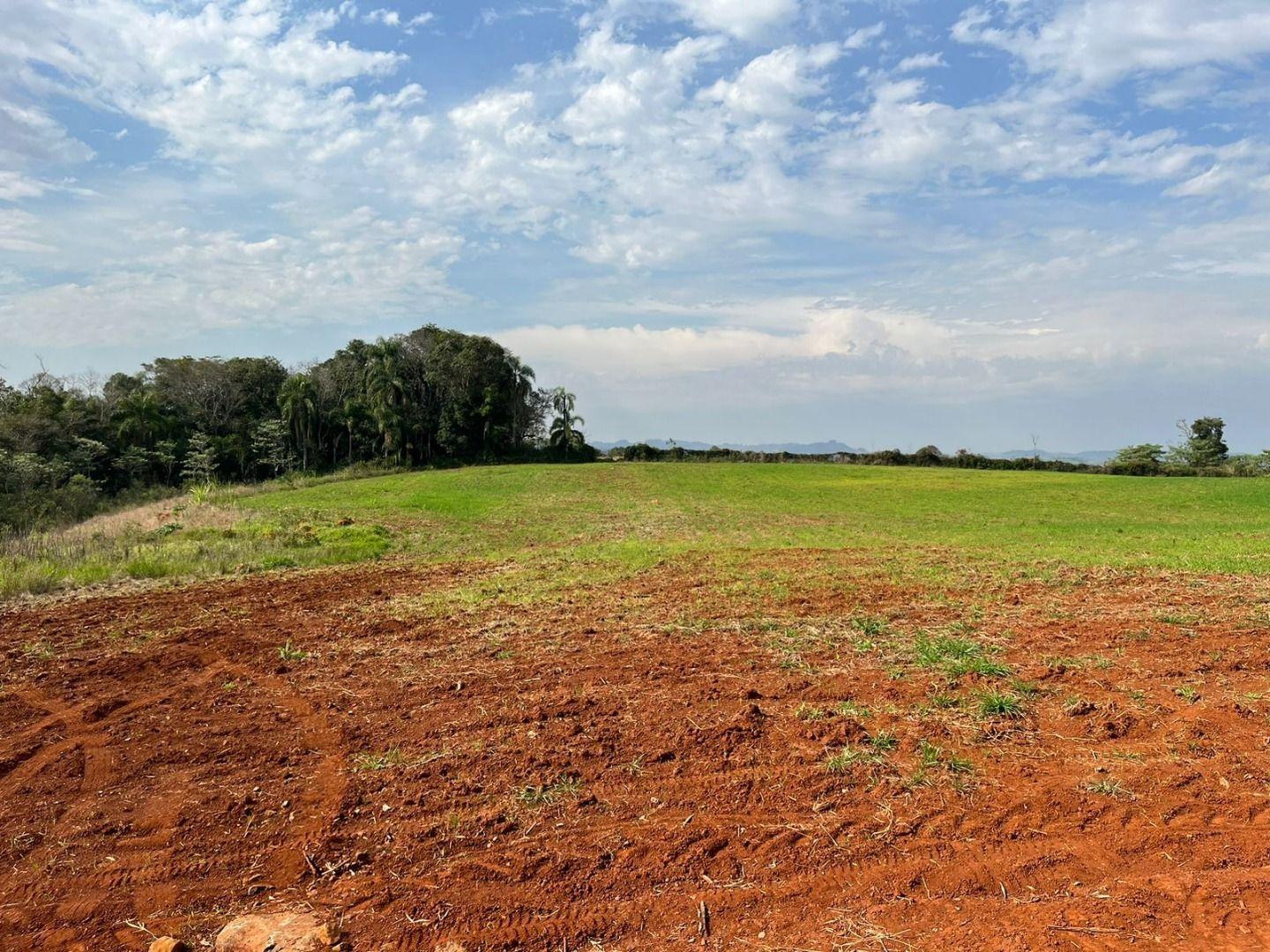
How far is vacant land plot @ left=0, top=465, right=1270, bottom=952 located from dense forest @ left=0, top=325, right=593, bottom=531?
48.7 metres

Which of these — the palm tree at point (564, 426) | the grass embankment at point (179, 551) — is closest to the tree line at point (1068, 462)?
the palm tree at point (564, 426)

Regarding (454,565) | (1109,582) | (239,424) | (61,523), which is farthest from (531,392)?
(1109,582)

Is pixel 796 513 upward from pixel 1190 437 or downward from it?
downward

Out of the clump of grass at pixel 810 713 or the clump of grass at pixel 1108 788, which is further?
the clump of grass at pixel 810 713

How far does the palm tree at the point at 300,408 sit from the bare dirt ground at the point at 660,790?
60437mm

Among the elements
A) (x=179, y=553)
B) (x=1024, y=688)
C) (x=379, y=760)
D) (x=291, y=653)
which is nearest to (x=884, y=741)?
(x=1024, y=688)

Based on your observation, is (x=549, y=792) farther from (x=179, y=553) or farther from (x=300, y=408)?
(x=300, y=408)

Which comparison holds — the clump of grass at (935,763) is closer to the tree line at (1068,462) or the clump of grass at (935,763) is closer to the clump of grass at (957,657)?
the clump of grass at (957,657)

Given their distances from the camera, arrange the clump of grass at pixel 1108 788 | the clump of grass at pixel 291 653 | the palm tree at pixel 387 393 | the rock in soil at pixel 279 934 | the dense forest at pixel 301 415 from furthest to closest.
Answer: the palm tree at pixel 387 393 < the dense forest at pixel 301 415 < the clump of grass at pixel 291 653 < the clump of grass at pixel 1108 788 < the rock in soil at pixel 279 934

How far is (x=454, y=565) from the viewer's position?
16.7m

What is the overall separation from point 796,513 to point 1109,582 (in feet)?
63.1

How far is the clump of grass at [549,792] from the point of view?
16.4 ft

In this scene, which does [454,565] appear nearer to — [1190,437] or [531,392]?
[531,392]

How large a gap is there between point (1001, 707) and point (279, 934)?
541 centimetres
